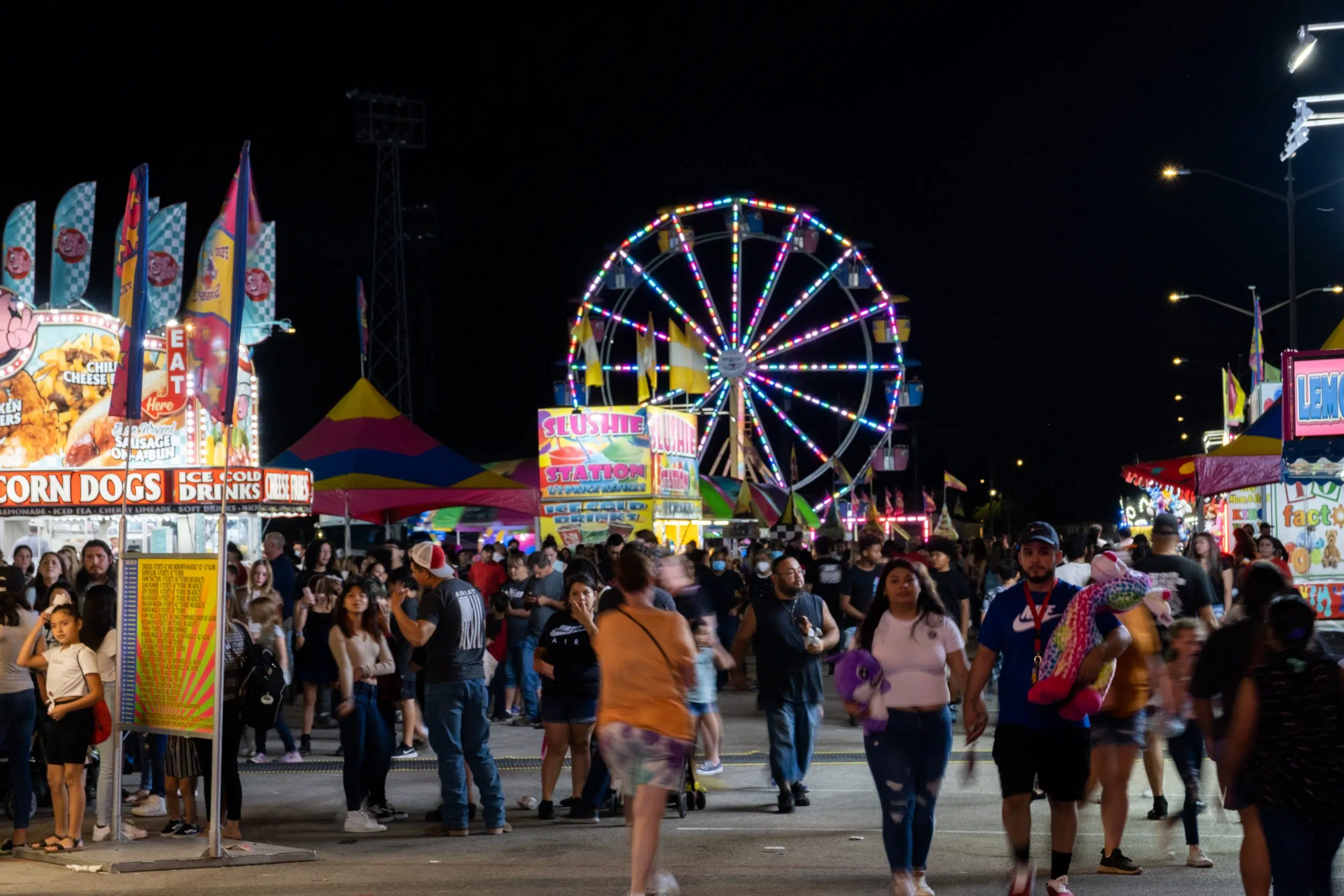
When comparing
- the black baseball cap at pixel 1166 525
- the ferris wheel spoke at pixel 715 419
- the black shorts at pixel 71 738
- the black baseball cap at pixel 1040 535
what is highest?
the ferris wheel spoke at pixel 715 419

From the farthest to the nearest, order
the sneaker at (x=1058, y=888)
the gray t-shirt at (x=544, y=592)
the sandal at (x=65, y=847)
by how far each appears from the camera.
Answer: the gray t-shirt at (x=544, y=592), the sandal at (x=65, y=847), the sneaker at (x=1058, y=888)

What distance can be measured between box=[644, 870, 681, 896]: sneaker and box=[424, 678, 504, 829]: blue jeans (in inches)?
89.3

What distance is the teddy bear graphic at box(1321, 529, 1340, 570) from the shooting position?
18.4 metres

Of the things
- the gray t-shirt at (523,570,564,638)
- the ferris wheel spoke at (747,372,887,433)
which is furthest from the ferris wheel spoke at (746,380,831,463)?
the gray t-shirt at (523,570,564,638)

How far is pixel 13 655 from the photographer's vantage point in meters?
8.88

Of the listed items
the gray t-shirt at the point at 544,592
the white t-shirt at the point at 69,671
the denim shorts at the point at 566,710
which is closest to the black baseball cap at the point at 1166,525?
the denim shorts at the point at 566,710

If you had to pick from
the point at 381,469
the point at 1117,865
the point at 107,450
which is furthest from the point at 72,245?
the point at 1117,865

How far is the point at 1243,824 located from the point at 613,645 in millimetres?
2584

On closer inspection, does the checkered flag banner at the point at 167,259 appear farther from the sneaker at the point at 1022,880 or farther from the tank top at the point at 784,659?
the sneaker at the point at 1022,880

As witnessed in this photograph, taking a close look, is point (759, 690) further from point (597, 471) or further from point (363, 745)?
point (597, 471)

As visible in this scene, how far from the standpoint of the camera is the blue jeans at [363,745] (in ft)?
30.5

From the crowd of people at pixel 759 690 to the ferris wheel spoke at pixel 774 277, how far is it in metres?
23.1

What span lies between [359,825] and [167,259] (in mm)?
18388

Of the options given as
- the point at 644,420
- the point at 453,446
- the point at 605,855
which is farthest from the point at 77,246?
the point at 453,446
